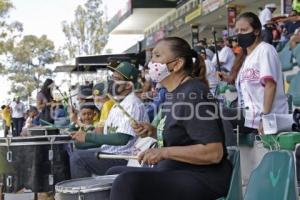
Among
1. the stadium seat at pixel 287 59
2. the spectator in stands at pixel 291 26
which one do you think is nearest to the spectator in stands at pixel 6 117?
the spectator in stands at pixel 291 26

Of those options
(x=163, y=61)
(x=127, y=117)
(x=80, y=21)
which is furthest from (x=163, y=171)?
(x=80, y=21)

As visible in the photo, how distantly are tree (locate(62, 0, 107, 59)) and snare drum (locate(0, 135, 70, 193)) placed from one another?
4127cm

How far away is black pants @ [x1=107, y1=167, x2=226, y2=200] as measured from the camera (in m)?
2.77

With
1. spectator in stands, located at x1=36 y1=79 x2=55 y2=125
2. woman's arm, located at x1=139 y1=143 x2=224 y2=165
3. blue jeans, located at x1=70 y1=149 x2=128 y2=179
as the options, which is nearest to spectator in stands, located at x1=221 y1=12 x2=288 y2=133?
blue jeans, located at x1=70 y1=149 x2=128 y2=179

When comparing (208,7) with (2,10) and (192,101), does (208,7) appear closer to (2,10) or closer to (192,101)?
(192,101)

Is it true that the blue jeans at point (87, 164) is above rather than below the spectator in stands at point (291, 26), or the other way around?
below

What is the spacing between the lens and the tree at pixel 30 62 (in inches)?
1952

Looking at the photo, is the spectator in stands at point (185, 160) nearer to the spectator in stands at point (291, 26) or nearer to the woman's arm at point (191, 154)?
the woman's arm at point (191, 154)

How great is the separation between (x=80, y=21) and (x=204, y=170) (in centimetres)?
4590

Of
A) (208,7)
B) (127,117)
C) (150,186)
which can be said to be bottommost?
(150,186)

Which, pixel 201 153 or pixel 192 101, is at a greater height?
pixel 192 101

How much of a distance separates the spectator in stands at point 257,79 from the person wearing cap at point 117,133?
0.90 meters

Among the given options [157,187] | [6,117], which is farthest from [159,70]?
[6,117]

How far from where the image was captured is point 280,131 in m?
4.48
